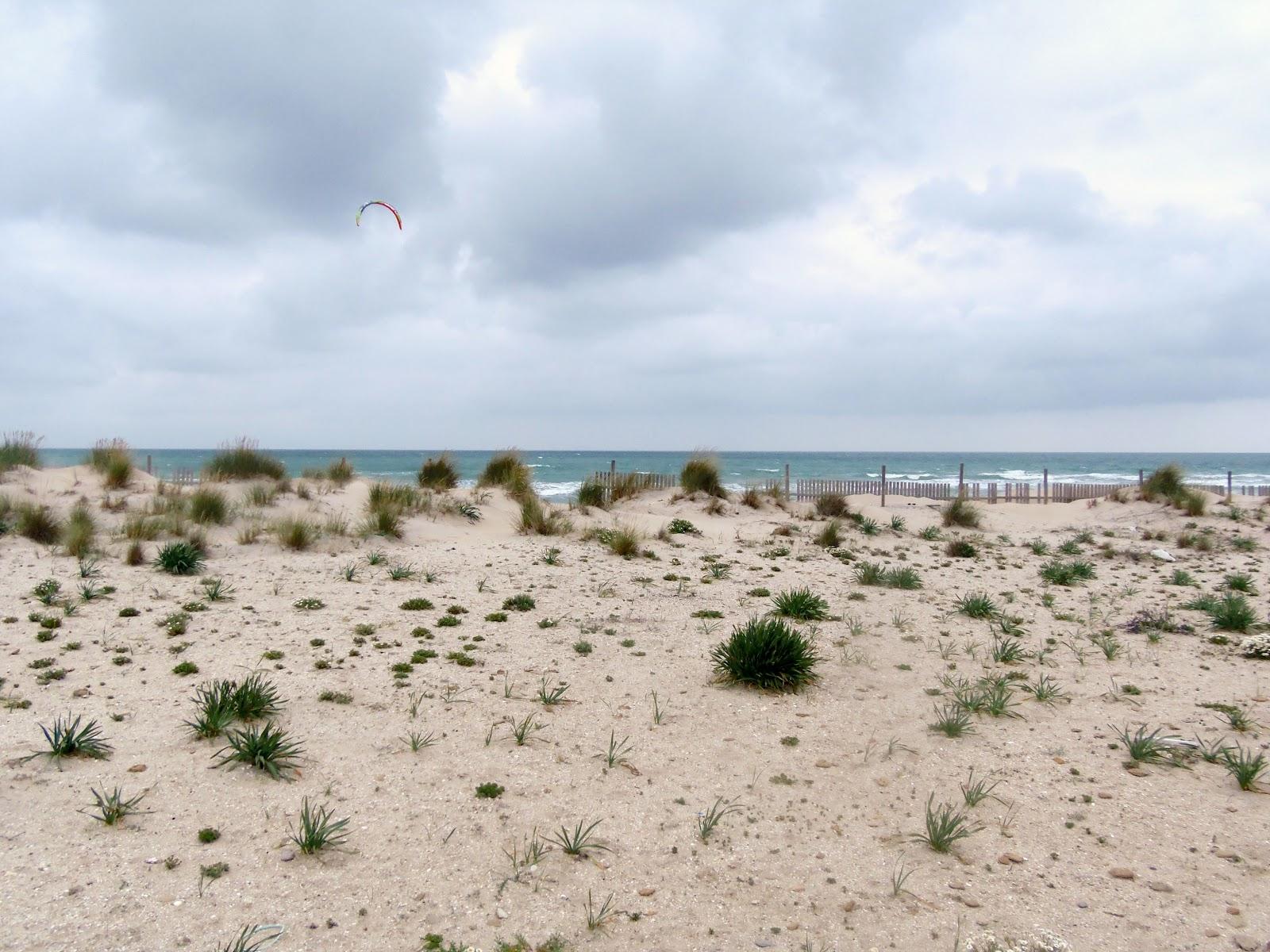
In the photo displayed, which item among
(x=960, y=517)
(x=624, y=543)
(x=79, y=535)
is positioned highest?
(x=79, y=535)

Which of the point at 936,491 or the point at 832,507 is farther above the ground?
the point at 832,507

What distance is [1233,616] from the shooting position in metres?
7.76

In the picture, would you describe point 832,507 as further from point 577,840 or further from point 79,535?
point 577,840

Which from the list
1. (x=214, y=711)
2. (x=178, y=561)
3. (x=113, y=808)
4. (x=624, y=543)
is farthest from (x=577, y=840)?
(x=624, y=543)

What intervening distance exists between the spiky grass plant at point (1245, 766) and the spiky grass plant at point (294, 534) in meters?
10.4

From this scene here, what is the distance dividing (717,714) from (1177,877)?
274cm

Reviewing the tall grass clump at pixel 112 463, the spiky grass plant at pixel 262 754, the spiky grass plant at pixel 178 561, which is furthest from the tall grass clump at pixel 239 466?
the spiky grass plant at pixel 262 754

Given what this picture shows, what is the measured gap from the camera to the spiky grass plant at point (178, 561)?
884 cm

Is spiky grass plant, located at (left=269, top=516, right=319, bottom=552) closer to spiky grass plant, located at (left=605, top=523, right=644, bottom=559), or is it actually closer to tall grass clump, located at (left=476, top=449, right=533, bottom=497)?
spiky grass plant, located at (left=605, top=523, right=644, bottom=559)

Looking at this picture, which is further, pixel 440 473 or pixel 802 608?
pixel 440 473

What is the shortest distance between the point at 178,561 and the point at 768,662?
23.2 feet

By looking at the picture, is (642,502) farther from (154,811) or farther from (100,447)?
(154,811)

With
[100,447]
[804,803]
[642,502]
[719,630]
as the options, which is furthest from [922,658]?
[100,447]

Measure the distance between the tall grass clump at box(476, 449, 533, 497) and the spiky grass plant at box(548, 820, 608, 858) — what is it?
13.0m
